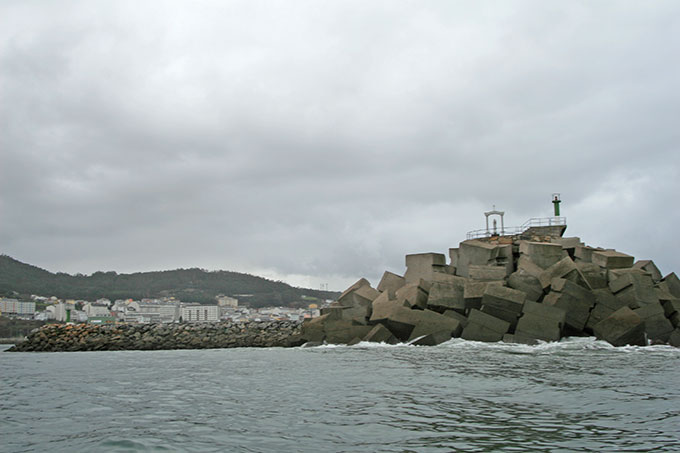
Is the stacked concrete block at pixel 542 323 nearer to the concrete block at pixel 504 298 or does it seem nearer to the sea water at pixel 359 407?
the concrete block at pixel 504 298

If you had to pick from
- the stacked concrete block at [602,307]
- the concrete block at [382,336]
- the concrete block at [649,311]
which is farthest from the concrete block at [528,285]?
the concrete block at [382,336]

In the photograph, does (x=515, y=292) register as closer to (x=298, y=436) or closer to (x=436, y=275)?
(x=436, y=275)

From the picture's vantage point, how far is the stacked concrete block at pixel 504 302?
80.7 feet

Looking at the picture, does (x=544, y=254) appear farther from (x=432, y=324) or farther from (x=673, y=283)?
(x=432, y=324)

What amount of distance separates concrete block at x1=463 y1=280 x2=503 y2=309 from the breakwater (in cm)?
1035

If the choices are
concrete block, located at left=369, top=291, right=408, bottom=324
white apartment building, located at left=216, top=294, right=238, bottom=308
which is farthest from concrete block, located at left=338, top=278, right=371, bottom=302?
white apartment building, located at left=216, top=294, right=238, bottom=308

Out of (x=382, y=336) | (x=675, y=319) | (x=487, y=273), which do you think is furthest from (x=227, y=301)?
(x=675, y=319)

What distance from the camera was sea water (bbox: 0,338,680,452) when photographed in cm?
736

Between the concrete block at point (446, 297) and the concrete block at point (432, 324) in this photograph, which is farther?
the concrete block at point (446, 297)

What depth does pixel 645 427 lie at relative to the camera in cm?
804

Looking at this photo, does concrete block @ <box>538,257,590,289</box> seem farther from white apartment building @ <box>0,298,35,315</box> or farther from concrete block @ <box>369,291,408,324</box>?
white apartment building @ <box>0,298,35,315</box>

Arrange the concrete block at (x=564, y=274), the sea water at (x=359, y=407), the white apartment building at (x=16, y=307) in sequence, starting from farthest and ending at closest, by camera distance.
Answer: the white apartment building at (x=16, y=307) < the concrete block at (x=564, y=274) < the sea water at (x=359, y=407)

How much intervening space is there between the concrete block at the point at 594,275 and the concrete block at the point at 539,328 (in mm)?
3477

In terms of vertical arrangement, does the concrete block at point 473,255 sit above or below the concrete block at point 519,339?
above
